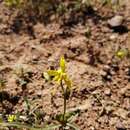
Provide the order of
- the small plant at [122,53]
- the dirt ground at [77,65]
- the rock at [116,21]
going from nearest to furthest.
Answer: the dirt ground at [77,65] < the small plant at [122,53] < the rock at [116,21]

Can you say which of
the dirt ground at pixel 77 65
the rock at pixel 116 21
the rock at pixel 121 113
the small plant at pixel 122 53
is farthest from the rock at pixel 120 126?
the rock at pixel 116 21

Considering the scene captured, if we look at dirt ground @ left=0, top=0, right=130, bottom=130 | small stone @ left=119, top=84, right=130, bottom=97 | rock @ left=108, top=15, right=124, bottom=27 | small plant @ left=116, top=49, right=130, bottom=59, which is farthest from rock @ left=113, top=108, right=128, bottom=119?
rock @ left=108, top=15, right=124, bottom=27

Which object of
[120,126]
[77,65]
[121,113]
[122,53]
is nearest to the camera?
[120,126]

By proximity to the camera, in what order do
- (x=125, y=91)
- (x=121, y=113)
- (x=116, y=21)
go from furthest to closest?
(x=116, y=21)
(x=125, y=91)
(x=121, y=113)

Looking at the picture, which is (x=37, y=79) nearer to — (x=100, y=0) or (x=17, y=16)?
(x=17, y=16)

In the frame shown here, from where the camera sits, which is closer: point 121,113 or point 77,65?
point 121,113

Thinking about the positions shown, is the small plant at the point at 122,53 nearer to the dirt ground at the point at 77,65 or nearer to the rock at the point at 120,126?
the dirt ground at the point at 77,65

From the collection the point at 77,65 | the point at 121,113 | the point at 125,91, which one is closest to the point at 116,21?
the point at 77,65

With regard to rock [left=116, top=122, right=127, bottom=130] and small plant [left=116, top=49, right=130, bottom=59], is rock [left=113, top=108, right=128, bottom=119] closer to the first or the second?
rock [left=116, top=122, right=127, bottom=130]

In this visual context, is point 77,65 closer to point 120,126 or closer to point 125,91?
point 125,91
